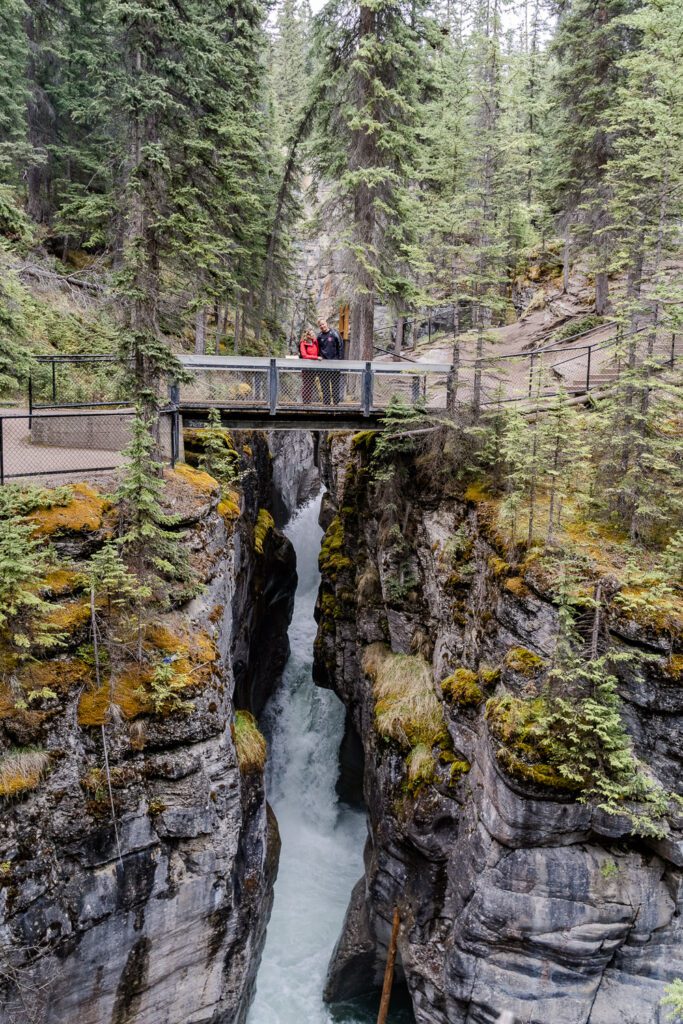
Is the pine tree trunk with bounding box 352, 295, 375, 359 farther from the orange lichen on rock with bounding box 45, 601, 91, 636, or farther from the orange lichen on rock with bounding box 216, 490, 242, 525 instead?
the orange lichen on rock with bounding box 45, 601, 91, 636

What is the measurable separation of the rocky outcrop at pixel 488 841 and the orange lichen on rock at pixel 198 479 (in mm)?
5003

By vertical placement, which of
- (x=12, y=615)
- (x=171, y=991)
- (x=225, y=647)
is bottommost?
(x=171, y=991)

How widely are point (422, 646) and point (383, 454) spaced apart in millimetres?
4601

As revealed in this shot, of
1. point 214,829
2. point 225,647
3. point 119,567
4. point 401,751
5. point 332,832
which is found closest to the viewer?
point 119,567

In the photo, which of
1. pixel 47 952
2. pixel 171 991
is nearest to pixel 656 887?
pixel 171 991

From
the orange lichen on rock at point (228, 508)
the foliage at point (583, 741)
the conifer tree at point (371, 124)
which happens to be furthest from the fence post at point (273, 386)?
the foliage at point (583, 741)

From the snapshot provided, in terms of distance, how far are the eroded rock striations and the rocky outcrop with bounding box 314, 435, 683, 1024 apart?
3.44 metres

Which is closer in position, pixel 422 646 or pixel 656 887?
pixel 656 887

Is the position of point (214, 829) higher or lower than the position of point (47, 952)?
higher

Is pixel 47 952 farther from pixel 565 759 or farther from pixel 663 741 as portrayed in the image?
pixel 663 741

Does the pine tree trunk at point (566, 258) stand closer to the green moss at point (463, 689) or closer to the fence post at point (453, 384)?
the fence post at point (453, 384)

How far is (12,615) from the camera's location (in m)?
8.08

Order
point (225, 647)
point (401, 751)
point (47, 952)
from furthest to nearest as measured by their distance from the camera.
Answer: point (401, 751) < point (225, 647) < point (47, 952)

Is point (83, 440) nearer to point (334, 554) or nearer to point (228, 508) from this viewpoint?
A: point (228, 508)
